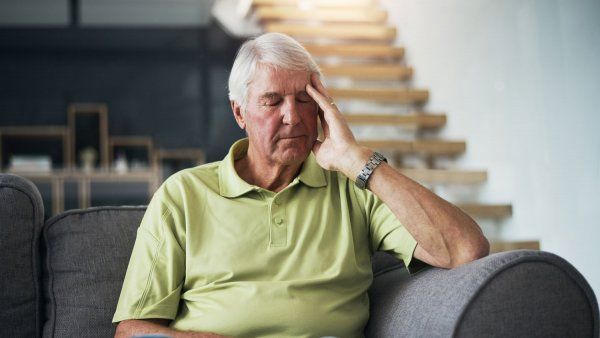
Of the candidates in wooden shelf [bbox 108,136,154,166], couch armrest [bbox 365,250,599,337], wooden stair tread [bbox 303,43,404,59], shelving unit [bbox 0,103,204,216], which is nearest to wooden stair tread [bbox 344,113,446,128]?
wooden stair tread [bbox 303,43,404,59]

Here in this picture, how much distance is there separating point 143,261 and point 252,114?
0.45 metres

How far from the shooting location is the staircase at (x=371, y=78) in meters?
4.31

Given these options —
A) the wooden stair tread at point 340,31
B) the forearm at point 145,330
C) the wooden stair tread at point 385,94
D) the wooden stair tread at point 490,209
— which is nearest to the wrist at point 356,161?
the forearm at point 145,330

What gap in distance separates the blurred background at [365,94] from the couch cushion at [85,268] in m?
1.84

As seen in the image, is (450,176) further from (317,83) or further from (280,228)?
(280,228)

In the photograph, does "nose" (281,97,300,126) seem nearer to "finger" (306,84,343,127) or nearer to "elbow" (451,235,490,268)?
"finger" (306,84,343,127)

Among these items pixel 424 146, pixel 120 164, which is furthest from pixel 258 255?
pixel 120 164

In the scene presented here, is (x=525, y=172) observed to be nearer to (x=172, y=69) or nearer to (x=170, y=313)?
(x=170, y=313)

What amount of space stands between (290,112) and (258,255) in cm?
35

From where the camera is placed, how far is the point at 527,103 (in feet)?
11.4

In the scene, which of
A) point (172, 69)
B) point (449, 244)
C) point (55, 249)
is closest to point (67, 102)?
point (172, 69)

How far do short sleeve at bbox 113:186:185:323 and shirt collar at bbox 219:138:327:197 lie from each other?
0.15m

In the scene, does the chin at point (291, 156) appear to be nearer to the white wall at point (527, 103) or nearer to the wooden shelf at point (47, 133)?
the white wall at point (527, 103)

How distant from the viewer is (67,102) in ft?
24.6
